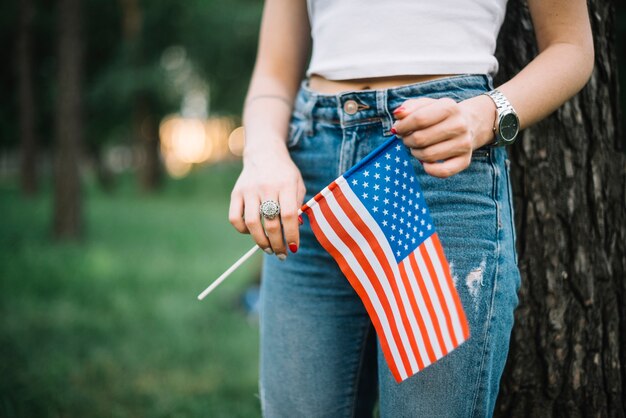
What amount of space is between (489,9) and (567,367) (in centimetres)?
124

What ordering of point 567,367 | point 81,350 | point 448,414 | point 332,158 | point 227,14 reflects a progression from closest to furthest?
point 448,414
point 332,158
point 567,367
point 81,350
point 227,14

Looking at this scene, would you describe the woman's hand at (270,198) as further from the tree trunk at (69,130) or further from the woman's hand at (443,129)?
the tree trunk at (69,130)

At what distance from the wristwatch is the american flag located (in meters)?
0.21

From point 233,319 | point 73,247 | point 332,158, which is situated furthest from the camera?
point 73,247

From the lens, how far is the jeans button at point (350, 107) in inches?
49.8

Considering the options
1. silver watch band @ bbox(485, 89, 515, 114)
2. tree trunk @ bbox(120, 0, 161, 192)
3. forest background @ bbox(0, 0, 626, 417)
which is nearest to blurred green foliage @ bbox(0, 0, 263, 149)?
forest background @ bbox(0, 0, 626, 417)

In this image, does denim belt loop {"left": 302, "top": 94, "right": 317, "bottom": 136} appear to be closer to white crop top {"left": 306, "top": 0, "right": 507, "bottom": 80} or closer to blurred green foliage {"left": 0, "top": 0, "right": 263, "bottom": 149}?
white crop top {"left": 306, "top": 0, "right": 507, "bottom": 80}

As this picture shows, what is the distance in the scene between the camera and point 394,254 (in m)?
1.25

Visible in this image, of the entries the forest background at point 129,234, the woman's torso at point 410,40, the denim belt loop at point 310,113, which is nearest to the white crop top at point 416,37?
the woman's torso at point 410,40

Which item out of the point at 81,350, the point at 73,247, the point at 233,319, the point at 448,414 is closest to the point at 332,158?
the point at 448,414

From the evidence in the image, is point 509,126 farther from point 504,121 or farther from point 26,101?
point 26,101

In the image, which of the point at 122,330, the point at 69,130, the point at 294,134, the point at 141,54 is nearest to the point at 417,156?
the point at 294,134

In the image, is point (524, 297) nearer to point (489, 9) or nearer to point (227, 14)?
point (489, 9)

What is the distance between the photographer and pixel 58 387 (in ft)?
11.5
